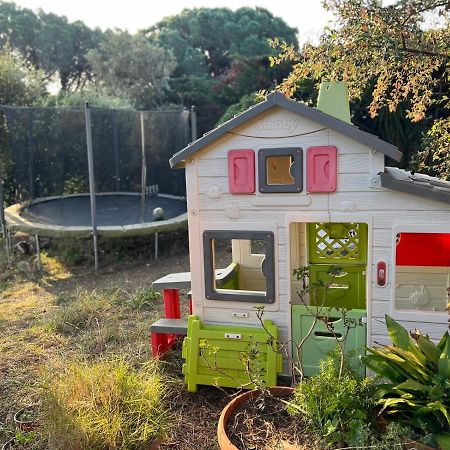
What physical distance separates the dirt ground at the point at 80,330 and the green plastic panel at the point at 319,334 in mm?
691

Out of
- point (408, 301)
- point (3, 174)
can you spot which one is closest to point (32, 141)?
point (3, 174)

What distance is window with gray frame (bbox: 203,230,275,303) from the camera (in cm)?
350

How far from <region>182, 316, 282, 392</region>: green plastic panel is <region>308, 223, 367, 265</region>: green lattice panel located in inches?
32.0

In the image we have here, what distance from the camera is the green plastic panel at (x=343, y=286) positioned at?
155 inches

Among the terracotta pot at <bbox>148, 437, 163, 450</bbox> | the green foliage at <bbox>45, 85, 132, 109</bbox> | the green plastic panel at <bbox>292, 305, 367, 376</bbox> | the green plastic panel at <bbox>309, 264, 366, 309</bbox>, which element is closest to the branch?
the green plastic panel at <bbox>309, 264, 366, 309</bbox>

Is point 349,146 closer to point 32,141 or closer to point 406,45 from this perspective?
point 406,45

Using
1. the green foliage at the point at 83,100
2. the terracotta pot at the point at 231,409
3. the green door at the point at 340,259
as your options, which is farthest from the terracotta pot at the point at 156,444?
the green foliage at the point at 83,100

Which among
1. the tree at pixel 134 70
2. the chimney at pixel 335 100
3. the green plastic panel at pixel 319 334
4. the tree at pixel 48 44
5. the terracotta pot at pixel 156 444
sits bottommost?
the terracotta pot at pixel 156 444

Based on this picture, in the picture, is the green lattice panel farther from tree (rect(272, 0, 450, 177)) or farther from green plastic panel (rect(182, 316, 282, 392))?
tree (rect(272, 0, 450, 177))

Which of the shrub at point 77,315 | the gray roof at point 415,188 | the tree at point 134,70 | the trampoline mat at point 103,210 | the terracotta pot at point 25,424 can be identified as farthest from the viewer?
the tree at point 134,70

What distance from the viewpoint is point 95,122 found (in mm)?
10391

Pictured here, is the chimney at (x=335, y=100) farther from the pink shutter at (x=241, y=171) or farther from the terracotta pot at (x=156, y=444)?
the terracotta pot at (x=156, y=444)

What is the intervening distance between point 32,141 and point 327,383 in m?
8.30

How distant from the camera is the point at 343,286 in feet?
13.1
